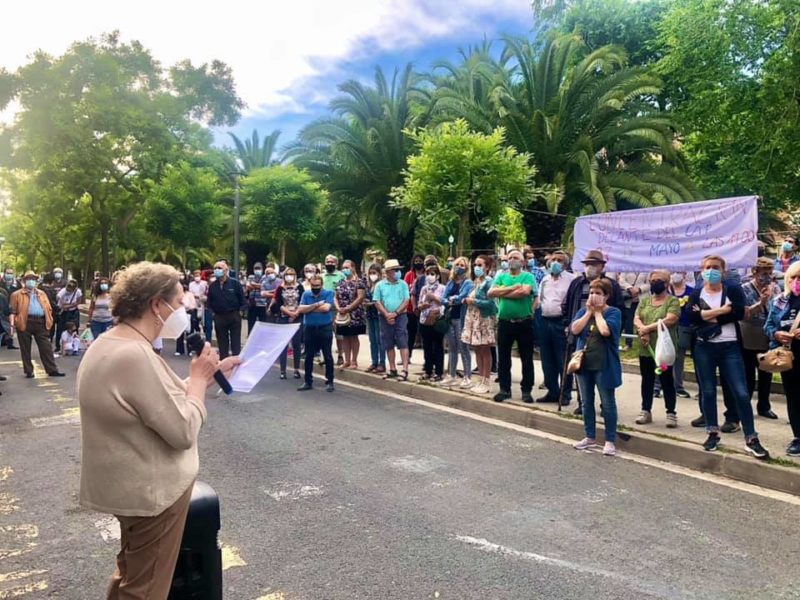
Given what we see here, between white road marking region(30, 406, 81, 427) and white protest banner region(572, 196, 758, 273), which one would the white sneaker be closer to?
white protest banner region(572, 196, 758, 273)

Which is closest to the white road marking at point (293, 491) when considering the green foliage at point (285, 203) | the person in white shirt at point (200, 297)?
the person in white shirt at point (200, 297)

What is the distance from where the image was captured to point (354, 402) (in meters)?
8.61

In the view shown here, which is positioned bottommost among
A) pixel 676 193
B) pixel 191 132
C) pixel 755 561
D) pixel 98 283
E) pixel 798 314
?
pixel 755 561

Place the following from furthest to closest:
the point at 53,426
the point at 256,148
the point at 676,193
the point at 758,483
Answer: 1. the point at 256,148
2. the point at 676,193
3. the point at 53,426
4. the point at 758,483

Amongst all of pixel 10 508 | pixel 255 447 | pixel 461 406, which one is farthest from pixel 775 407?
pixel 10 508

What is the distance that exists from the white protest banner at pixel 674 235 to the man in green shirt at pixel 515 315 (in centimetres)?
201

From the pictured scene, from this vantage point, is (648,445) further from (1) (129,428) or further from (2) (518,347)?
(1) (129,428)

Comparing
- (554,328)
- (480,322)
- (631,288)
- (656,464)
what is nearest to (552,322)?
(554,328)

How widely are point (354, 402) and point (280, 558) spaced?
Answer: 479 centimetres

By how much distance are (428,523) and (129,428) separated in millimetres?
2599

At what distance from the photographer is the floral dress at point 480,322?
866 centimetres

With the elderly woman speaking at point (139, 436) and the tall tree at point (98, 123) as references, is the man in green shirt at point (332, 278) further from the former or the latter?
the tall tree at point (98, 123)

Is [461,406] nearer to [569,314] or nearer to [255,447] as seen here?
[569,314]

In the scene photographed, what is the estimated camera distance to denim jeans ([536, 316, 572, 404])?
7965mm
